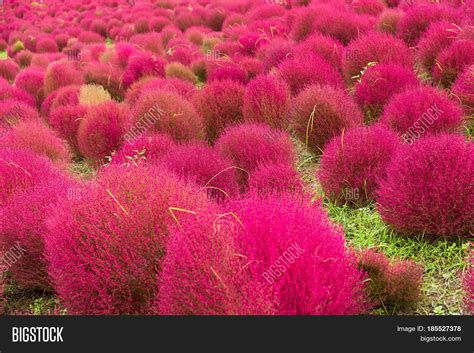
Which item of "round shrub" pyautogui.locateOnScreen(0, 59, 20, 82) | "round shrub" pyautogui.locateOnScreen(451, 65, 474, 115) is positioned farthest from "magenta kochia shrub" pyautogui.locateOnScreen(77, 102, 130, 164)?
"round shrub" pyautogui.locateOnScreen(0, 59, 20, 82)

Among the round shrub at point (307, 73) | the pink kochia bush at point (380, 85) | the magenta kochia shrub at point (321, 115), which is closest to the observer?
the magenta kochia shrub at point (321, 115)

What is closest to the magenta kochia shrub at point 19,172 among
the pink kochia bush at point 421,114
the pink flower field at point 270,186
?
the pink flower field at point 270,186

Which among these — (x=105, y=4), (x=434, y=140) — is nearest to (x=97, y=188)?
(x=434, y=140)

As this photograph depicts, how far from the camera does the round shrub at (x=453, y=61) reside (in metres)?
4.63

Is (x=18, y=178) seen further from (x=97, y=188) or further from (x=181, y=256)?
(x=181, y=256)

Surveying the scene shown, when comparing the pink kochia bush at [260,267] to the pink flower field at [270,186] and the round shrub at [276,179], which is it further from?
the round shrub at [276,179]

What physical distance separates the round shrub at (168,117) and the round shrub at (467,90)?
2450mm

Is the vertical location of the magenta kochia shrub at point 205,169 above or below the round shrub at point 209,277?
below

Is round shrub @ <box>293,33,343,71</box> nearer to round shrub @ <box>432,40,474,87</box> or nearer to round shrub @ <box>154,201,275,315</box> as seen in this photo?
round shrub @ <box>432,40,474,87</box>

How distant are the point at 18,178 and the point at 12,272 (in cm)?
78

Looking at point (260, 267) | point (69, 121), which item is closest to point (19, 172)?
point (69, 121)

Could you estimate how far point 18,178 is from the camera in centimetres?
374

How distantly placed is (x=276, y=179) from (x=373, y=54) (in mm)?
2416

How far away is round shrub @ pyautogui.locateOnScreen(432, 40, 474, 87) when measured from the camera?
4633mm
